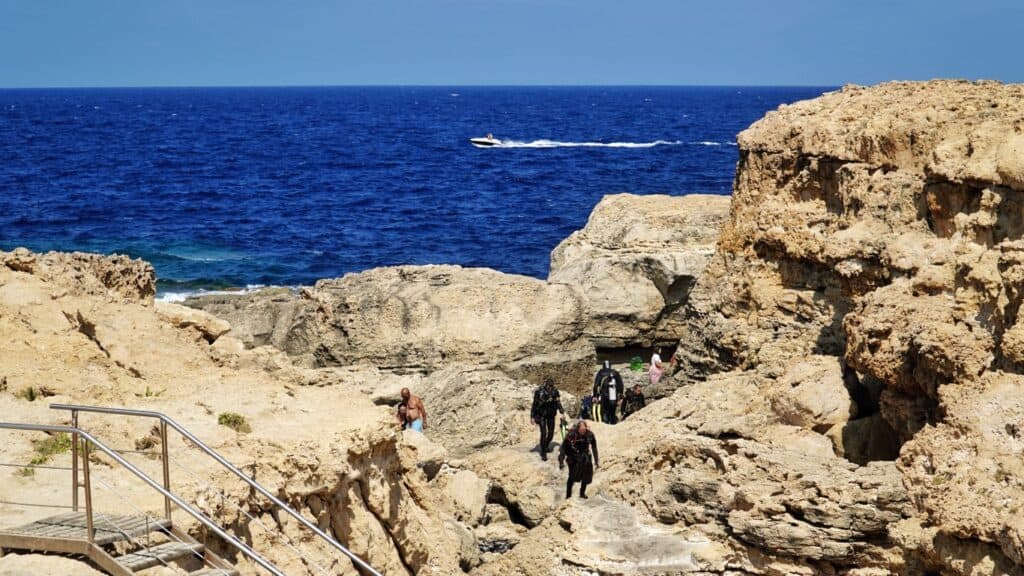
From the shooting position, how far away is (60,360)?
12680mm

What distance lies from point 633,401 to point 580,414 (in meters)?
0.99

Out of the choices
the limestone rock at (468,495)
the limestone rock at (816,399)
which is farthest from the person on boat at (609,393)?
the limestone rock at (468,495)

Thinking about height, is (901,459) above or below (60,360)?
below

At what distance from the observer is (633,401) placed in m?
22.0

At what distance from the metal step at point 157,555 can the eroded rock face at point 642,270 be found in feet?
64.4

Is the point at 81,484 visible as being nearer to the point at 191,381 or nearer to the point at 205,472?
the point at 205,472

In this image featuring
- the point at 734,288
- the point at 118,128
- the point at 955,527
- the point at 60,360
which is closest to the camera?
the point at 955,527

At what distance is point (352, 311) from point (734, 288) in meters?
7.11

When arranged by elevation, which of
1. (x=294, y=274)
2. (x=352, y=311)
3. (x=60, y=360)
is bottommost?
(x=294, y=274)

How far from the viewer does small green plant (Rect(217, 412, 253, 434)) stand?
38.4ft

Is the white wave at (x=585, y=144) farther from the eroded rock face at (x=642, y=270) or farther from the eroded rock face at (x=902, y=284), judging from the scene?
the eroded rock face at (x=902, y=284)

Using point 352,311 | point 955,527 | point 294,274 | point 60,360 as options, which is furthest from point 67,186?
point 955,527

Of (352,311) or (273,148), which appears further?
(273,148)

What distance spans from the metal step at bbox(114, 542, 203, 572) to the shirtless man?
887cm
